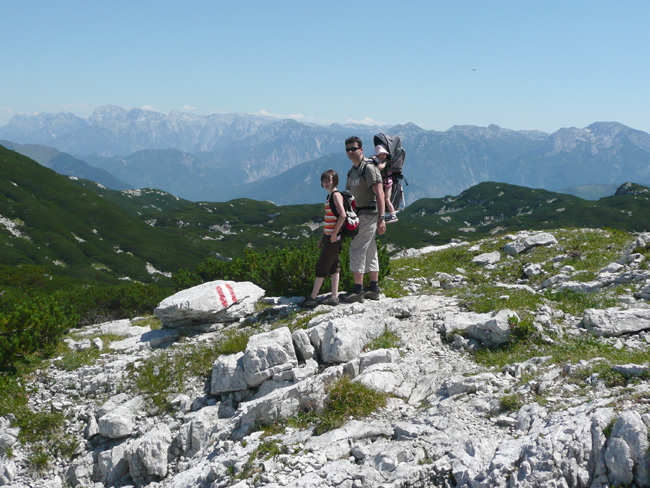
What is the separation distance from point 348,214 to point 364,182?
0.80m

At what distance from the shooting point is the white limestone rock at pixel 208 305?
1030 centimetres

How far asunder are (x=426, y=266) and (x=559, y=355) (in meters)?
10.3

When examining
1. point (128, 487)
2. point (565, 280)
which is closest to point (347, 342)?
point (128, 487)

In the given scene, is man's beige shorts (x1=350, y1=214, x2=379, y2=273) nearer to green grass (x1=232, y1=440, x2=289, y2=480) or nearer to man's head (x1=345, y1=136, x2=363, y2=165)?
man's head (x1=345, y1=136, x2=363, y2=165)

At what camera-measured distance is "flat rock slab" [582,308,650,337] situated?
25.1ft

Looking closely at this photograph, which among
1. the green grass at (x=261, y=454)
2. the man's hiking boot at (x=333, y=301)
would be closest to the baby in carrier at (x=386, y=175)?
the man's hiking boot at (x=333, y=301)

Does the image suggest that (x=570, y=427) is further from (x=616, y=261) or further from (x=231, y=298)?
(x=616, y=261)

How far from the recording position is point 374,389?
6496 millimetres

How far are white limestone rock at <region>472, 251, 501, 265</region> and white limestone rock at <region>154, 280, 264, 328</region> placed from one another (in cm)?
1012

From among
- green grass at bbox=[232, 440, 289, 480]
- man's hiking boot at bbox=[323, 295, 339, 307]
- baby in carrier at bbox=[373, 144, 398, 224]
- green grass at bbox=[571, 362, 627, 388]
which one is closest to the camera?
green grass at bbox=[232, 440, 289, 480]

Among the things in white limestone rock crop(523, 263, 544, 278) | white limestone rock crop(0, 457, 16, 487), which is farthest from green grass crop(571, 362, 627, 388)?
white limestone rock crop(0, 457, 16, 487)

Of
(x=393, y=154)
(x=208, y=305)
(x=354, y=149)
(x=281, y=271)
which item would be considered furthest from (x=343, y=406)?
(x=281, y=271)

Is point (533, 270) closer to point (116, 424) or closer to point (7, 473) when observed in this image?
point (116, 424)

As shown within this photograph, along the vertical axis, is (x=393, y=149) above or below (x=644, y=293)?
above
